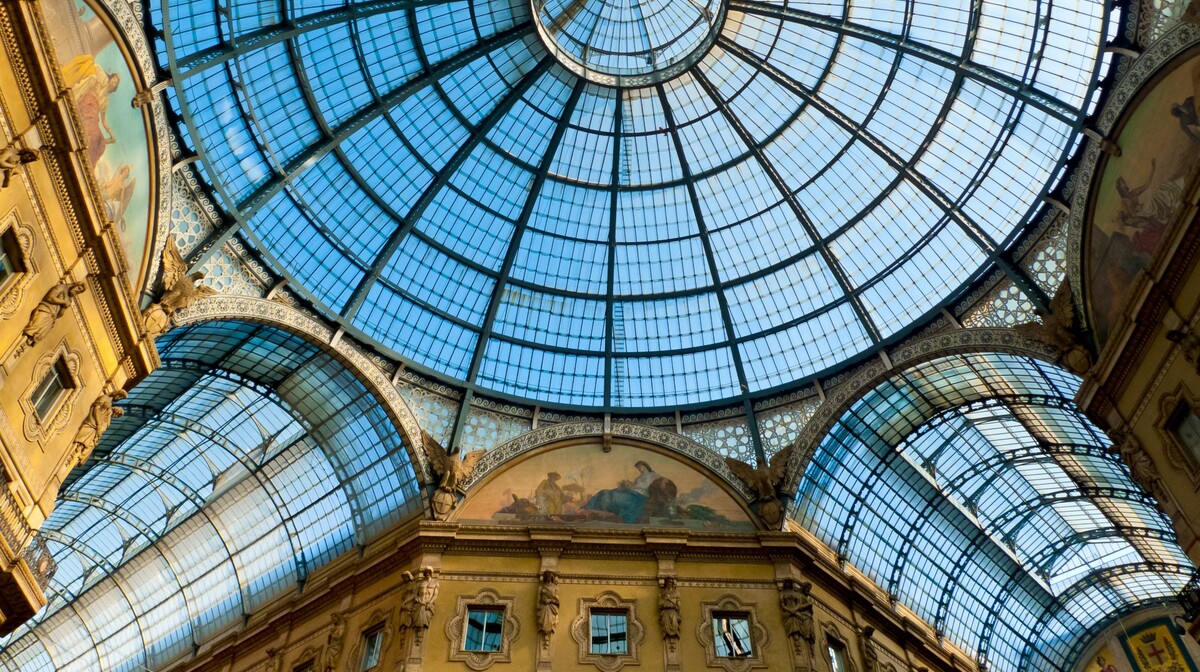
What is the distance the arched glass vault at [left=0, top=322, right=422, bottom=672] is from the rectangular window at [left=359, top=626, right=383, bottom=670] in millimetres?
4784

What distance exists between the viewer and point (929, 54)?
1145 inches

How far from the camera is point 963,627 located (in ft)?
137

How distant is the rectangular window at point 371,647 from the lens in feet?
92.7

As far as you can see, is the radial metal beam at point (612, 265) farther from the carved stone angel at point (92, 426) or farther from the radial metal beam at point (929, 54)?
the carved stone angel at point (92, 426)

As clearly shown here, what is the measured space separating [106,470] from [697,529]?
28.0 m

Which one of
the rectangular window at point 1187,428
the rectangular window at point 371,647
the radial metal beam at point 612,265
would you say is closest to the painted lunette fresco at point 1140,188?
the rectangular window at point 1187,428

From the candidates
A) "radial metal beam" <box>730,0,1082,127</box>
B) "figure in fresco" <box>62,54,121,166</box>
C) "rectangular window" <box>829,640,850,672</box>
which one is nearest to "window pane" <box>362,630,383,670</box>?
"rectangular window" <box>829,640,850,672</box>

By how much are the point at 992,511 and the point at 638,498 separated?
67.1ft

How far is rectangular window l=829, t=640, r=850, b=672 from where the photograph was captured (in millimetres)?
28797

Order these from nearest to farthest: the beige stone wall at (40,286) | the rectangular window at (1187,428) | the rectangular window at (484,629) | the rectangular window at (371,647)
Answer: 1. the beige stone wall at (40,286)
2. the rectangular window at (1187,428)
3. the rectangular window at (484,629)
4. the rectangular window at (371,647)

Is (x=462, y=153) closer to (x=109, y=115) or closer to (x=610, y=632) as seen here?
(x=109, y=115)

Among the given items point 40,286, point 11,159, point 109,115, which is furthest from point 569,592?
point 11,159

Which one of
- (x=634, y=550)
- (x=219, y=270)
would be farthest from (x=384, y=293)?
(x=634, y=550)

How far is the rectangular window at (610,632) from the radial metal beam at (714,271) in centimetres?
896
